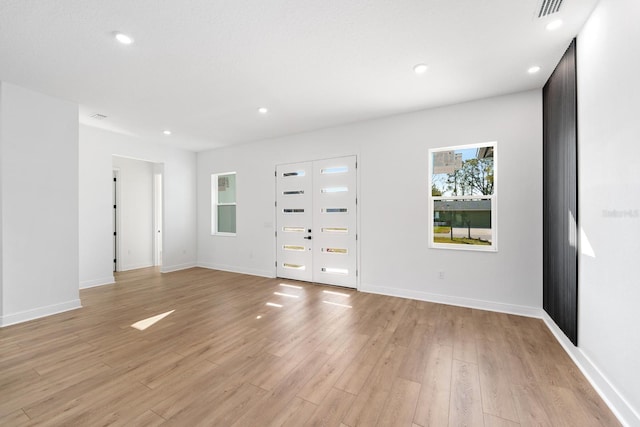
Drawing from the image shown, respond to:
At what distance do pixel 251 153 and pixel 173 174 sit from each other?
2.11 m

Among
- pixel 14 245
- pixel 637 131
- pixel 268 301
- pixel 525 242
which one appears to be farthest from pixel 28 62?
pixel 525 242

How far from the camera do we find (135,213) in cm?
686

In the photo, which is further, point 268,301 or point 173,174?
point 173,174

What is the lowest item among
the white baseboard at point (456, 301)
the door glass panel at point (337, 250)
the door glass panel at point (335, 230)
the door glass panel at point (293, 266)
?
the white baseboard at point (456, 301)

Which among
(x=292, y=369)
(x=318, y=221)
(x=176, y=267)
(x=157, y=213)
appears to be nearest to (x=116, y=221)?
(x=157, y=213)

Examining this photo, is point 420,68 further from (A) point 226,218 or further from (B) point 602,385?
(A) point 226,218

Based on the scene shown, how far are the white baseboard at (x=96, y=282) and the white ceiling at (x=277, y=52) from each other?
3.07m

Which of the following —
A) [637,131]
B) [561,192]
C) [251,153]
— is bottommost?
[561,192]

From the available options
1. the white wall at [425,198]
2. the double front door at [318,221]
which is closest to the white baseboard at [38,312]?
the white wall at [425,198]

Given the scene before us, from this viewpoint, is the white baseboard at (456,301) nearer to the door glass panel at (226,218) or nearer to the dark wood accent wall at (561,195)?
the dark wood accent wall at (561,195)

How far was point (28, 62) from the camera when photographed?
284 cm

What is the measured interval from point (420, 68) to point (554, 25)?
1124 mm

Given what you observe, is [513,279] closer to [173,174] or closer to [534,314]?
[534,314]

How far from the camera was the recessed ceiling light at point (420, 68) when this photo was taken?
9.63 feet
